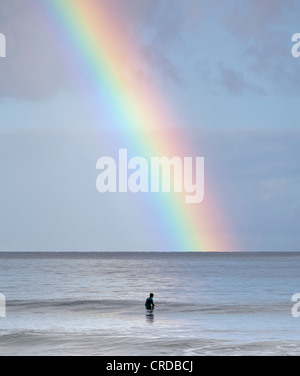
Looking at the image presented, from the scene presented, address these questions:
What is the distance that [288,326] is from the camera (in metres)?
43.2

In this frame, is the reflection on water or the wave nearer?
the reflection on water

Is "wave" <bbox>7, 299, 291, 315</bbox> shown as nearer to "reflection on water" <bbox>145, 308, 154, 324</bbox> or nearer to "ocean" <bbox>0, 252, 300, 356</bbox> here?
"ocean" <bbox>0, 252, 300, 356</bbox>

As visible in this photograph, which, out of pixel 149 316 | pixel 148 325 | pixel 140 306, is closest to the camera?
pixel 148 325

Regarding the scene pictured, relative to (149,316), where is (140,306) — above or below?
above

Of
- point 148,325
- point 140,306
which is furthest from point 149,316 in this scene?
point 140,306

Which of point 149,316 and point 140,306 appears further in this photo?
point 140,306

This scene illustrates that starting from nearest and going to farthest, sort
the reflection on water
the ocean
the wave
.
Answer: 1. the ocean
2. the reflection on water
3. the wave

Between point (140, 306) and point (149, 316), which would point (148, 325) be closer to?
point (149, 316)

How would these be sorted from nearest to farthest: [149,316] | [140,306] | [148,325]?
[148,325], [149,316], [140,306]

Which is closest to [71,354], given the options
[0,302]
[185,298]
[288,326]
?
[288,326]

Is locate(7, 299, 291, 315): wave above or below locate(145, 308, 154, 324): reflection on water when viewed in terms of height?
above

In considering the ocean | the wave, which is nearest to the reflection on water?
the ocean
